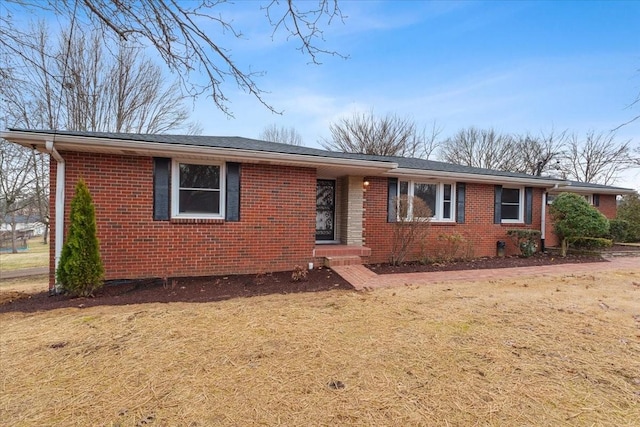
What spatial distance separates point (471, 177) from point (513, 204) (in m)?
2.62

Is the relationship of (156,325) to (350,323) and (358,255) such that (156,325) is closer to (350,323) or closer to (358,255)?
(350,323)

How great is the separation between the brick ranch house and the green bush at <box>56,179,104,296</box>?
0.78 m

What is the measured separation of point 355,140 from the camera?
23.1 m

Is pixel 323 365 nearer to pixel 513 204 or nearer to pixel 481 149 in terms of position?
pixel 513 204

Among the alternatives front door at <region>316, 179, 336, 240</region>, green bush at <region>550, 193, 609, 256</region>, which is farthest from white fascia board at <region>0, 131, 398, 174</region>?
green bush at <region>550, 193, 609, 256</region>

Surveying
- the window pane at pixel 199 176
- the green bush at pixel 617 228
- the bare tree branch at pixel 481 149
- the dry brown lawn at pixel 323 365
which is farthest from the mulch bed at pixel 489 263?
the bare tree branch at pixel 481 149

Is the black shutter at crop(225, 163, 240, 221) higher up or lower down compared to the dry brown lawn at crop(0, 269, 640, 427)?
higher up

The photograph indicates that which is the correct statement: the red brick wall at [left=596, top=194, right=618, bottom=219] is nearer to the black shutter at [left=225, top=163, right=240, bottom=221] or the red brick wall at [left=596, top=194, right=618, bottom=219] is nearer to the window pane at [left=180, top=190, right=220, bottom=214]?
the black shutter at [left=225, top=163, right=240, bottom=221]

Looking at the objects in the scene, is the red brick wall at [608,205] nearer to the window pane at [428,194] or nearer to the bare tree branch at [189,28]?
the window pane at [428,194]

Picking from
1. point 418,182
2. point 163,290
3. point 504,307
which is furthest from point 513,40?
point 163,290

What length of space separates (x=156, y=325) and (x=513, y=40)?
11.4m

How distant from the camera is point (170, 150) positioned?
5492mm

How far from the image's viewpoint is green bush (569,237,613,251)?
9.34 m

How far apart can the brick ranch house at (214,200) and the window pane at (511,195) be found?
8.71ft
